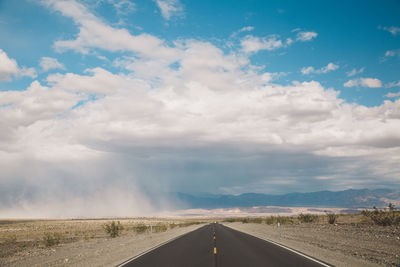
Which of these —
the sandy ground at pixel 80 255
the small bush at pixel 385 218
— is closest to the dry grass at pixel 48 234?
the sandy ground at pixel 80 255

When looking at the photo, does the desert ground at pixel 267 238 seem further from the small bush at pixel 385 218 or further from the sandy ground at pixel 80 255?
the small bush at pixel 385 218

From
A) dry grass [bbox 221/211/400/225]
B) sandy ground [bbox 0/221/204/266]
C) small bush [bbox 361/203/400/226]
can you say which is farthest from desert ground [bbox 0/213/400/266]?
small bush [bbox 361/203/400/226]

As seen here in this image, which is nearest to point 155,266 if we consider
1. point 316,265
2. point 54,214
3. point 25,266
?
point 316,265

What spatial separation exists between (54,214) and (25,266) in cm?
20139

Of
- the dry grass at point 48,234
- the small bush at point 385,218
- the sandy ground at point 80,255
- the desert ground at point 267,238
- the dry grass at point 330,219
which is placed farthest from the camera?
the dry grass at point 330,219

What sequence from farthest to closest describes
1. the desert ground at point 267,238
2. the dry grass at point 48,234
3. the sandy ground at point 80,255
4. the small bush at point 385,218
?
1. the small bush at point 385,218
2. the dry grass at point 48,234
3. the sandy ground at point 80,255
4. the desert ground at point 267,238

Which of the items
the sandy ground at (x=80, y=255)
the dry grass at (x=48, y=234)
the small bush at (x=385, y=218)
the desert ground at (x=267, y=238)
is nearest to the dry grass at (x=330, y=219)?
the desert ground at (x=267, y=238)

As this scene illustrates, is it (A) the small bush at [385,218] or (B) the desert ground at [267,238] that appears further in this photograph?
(A) the small bush at [385,218]

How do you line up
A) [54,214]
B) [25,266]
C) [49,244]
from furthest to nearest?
[54,214]
[49,244]
[25,266]

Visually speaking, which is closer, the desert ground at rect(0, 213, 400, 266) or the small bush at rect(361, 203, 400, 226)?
the desert ground at rect(0, 213, 400, 266)

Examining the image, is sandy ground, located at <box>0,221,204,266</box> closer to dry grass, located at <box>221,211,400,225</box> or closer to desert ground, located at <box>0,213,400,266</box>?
desert ground, located at <box>0,213,400,266</box>

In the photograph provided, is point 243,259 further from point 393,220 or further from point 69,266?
point 393,220

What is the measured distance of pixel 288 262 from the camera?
11.0 metres

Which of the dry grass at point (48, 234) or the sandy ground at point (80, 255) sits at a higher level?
the sandy ground at point (80, 255)
